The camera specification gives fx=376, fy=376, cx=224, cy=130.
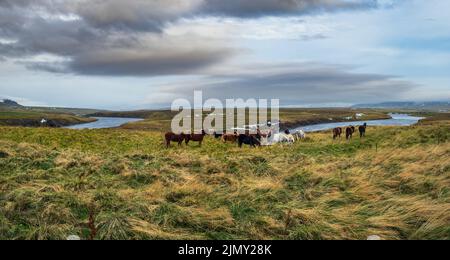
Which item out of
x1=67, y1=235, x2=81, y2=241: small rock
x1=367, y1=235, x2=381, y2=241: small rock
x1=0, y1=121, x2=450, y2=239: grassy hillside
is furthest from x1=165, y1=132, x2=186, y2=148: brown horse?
x1=367, y1=235, x2=381, y2=241: small rock

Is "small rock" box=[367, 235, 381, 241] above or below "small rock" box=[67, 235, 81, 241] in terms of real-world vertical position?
below

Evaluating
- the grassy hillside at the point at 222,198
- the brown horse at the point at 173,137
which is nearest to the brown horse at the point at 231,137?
the brown horse at the point at 173,137

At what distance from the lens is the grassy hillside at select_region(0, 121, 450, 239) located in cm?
698

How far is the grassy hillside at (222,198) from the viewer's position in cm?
698

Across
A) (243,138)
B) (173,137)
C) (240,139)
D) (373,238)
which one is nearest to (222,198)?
(373,238)

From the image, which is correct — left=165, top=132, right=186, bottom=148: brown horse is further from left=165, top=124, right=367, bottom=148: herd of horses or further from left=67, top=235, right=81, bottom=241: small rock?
left=67, top=235, right=81, bottom=241: small rock

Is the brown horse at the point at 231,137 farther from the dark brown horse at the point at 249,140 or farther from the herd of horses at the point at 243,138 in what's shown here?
the dark brown horse at the point at 249,140

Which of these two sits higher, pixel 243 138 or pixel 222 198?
pixel 243 138

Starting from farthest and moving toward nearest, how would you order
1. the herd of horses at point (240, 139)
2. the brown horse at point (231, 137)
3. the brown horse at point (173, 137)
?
1. the brown horse at point (231, 137)
2. the herd of horses at point (240, 139)
3. the brown horse at point (173, 137)

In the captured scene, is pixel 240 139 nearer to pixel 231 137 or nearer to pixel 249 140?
pixel 249 140

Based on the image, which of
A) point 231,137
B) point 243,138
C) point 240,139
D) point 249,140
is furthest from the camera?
point 231,137

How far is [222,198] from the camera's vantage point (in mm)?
9125
